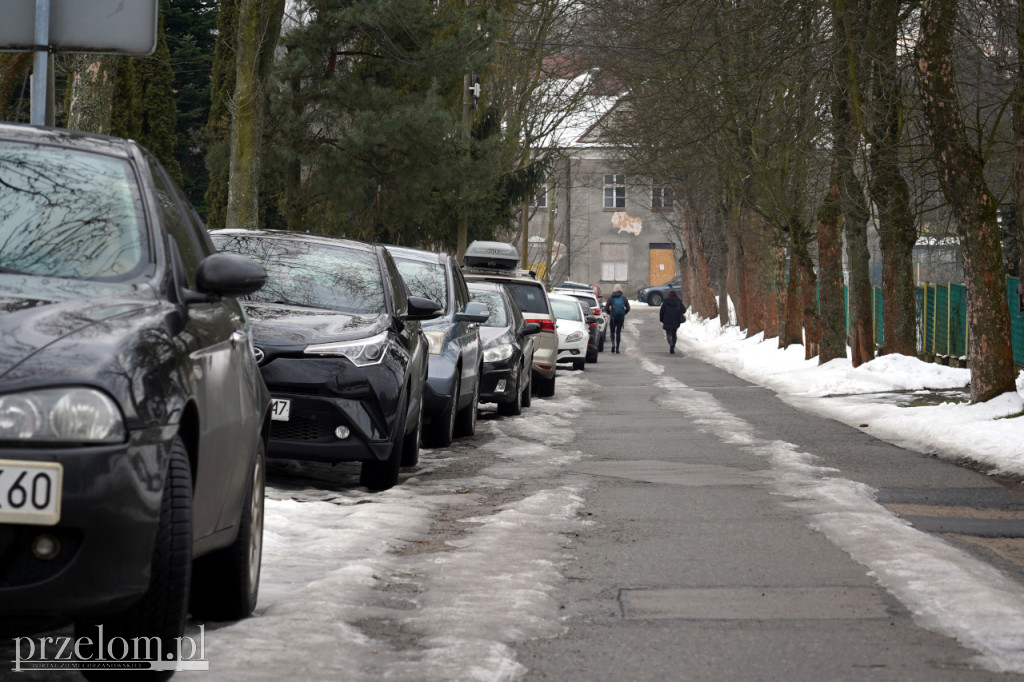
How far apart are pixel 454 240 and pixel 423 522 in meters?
33.8

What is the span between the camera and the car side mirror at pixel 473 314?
13630 millimetres

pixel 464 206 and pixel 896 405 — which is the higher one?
pixel 464 206

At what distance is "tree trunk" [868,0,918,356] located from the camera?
20.3m

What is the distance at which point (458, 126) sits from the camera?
1341 inches

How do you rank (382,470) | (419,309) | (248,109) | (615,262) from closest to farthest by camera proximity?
(382,470)
(419,309)
(248,109)
(615,262)

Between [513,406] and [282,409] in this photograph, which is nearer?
[282,409]

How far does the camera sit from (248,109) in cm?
2025

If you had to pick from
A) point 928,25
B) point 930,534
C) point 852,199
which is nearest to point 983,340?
point 928,25

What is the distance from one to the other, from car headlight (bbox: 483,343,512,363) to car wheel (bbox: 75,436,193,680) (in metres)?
12.5

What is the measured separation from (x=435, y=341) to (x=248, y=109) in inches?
325

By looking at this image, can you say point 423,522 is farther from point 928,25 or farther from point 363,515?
point 928,25

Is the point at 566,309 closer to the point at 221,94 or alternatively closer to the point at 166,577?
the point at 221,94

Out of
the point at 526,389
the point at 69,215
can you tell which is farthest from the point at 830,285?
the point at 69,215

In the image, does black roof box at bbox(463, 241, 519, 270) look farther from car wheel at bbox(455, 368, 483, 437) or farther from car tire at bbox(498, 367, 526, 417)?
car wheel at bbox(455, 368, 483, 437)
